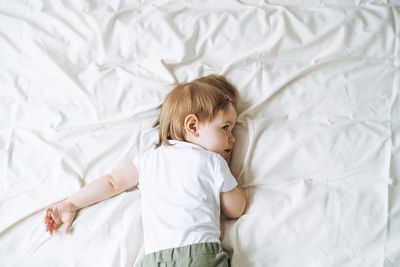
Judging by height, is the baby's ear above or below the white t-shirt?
above

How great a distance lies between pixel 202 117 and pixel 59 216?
49 centimetres

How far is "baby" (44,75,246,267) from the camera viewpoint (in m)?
0.91

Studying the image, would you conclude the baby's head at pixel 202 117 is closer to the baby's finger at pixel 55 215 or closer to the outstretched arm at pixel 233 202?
the outstretched arm at pixel 233 202

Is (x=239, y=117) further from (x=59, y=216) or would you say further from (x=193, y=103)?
(x=59, y=216)

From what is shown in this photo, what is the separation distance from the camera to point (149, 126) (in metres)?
1.13

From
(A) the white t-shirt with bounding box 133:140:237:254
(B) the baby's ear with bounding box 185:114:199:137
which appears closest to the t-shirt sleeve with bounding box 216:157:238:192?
(A) the white t-shirt with bounding box 133:140:237:254

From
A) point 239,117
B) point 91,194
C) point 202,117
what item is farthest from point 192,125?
point 91,194

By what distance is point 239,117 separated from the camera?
1074mm

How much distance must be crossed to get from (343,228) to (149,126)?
0.64 m

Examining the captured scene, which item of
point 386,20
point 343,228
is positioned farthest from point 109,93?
point 386,20

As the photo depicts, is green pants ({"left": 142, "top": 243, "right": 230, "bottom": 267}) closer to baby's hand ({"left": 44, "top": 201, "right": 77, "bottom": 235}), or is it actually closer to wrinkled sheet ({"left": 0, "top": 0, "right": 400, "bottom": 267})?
wrinkled sheet ({"left": 0, "top": 0, "right": 400, "bottom": 267})

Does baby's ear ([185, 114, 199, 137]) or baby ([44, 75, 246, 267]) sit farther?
baby's ear ([185, 114, 199, 137])

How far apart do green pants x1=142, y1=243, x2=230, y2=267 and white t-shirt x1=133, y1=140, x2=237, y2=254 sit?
0.05 feet

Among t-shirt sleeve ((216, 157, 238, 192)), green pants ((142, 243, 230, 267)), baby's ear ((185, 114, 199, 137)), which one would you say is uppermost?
baby's ear ((185, 114, 199, 137))
